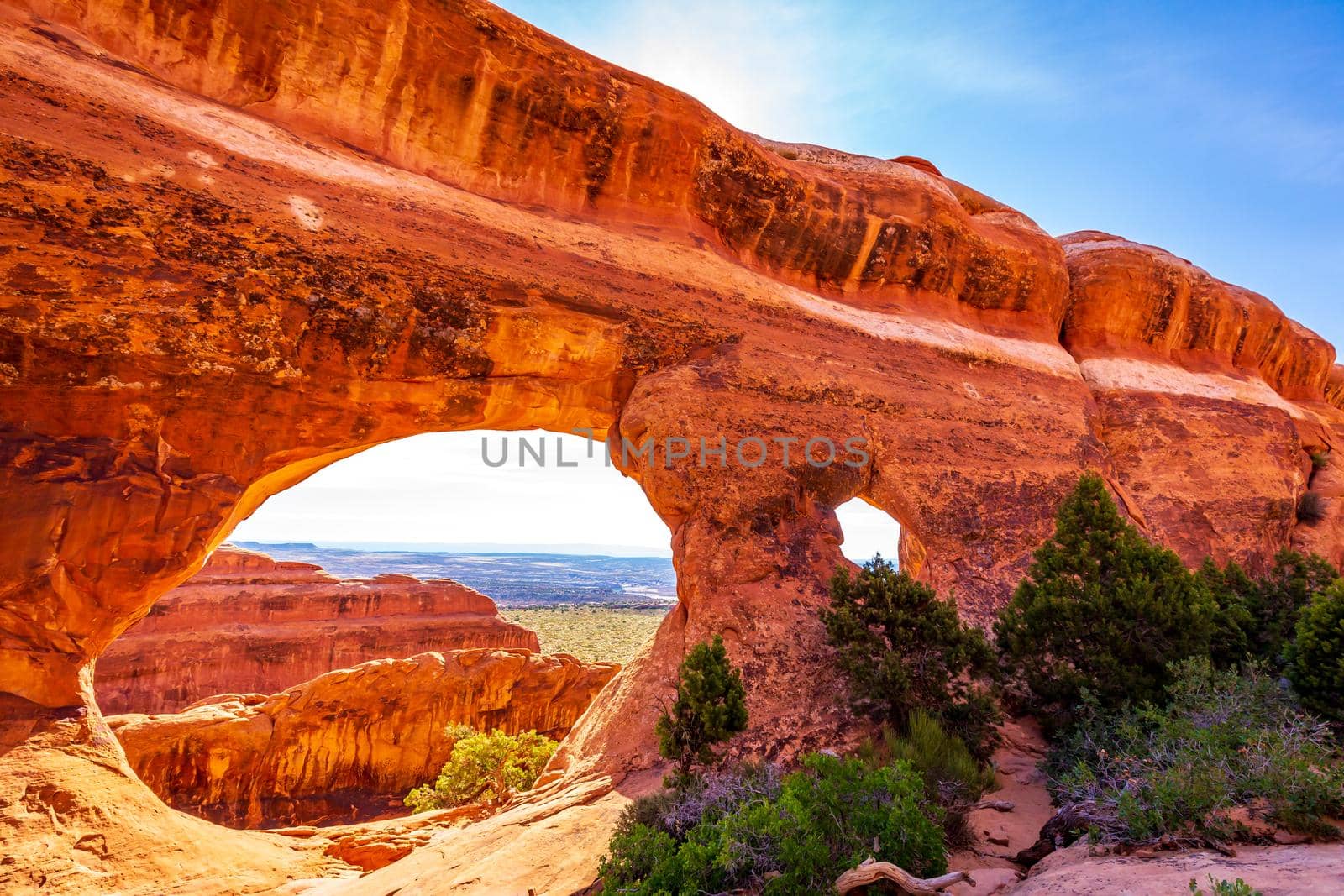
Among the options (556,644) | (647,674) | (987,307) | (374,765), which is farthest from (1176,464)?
(556,644)

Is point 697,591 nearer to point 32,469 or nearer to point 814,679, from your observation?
point 814,679

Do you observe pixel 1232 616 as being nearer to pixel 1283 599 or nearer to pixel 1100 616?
pixel 1283 599

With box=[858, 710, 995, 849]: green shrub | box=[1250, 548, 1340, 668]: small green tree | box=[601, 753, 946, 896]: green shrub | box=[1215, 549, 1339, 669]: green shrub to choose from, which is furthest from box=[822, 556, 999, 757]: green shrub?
box=[1250, 548, 1340, 668]: small green tree

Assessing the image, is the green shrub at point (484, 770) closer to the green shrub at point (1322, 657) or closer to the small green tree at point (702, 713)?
the small green tree at point (702, 713)

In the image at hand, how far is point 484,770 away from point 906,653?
39.8ft

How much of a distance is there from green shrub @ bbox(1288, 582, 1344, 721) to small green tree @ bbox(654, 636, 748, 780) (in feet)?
22.2

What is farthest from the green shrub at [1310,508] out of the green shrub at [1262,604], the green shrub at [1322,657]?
the green shrub at [1322,657]

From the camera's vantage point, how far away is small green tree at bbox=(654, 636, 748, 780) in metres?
7.97

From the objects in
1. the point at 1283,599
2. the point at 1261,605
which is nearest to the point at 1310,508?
the point at 1283,599

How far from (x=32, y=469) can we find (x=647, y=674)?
29.7 ft

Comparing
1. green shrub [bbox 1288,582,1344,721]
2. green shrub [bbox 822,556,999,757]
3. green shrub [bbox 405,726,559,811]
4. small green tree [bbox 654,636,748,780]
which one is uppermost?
green shrub [bbox 1288,582,1344,721]

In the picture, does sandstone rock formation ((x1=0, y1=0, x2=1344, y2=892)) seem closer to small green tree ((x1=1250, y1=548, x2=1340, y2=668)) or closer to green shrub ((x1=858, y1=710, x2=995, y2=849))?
green shrub ((x1=858, y1=710, x2=995, y2=849))

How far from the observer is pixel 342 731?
21.9m

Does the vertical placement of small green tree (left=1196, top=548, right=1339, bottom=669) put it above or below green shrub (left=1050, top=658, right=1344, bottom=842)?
above
